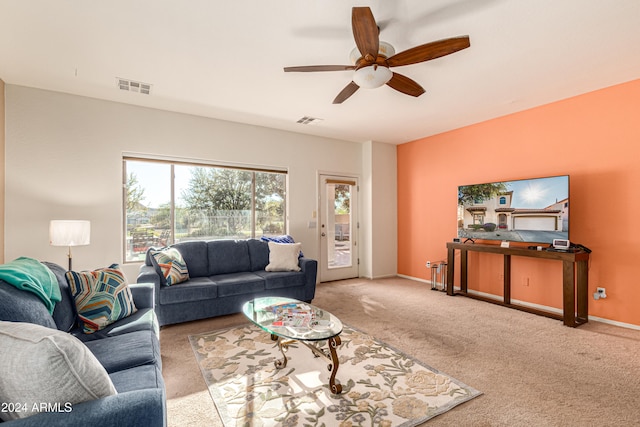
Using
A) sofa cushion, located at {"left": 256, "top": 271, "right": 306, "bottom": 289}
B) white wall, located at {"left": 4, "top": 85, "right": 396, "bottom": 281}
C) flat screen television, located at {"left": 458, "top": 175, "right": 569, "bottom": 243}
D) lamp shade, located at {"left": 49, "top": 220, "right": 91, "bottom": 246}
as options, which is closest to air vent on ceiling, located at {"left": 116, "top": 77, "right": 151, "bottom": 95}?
white wall, located at {"left": 4, "top": 85, "right": 396, "bottom": 281}

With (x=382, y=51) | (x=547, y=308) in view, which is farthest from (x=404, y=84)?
(x=547, y=308)

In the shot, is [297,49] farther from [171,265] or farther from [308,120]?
[171,265]

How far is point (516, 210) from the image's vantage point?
154 inches

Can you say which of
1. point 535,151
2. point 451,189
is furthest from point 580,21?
point 451,189

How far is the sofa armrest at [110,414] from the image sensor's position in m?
0.91

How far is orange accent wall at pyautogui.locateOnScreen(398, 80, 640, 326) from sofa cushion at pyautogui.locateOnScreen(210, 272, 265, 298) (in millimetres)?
3296

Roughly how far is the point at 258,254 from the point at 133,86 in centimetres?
257

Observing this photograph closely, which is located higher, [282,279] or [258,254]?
[258,254]

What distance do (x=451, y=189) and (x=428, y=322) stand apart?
2550 millimetres

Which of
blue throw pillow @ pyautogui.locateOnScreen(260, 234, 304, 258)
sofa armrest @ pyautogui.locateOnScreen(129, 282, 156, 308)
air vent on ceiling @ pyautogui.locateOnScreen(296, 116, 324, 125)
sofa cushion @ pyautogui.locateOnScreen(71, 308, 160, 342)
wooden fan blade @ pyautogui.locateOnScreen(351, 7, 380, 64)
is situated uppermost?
air vent on ceiling @ pyautogui.locateOnScreen(296, 116, 324, 125)

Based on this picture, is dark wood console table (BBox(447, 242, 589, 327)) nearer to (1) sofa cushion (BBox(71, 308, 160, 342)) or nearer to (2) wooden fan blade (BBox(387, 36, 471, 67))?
(2) wooden fan blade (BBox(387, 36, 471, 67))

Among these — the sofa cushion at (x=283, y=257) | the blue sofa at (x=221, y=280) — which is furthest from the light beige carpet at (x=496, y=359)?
the sofa cushion at (x=283, y=257)

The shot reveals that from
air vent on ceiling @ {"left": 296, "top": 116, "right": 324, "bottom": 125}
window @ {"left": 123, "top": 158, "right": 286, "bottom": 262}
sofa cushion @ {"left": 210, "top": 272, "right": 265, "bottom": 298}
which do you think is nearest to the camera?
sofa cushion @ {"left": 210, "top": 272, "right": 265, "bottom": 298}

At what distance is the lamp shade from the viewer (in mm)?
2984
